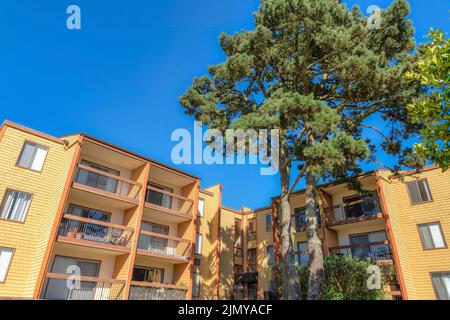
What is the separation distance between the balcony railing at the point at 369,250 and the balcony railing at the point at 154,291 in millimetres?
10459

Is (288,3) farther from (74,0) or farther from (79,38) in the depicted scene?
(79,38)

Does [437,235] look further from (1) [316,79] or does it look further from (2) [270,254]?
(1) [316,79]

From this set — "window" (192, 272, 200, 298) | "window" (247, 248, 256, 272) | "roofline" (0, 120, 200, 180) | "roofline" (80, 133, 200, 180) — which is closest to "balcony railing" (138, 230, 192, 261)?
"window" (192, 272, 200, 298)

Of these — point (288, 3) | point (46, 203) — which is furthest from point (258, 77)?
point (46, 203)

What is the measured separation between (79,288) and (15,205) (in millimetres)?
5241

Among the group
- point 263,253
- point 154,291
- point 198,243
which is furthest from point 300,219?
point 154,291

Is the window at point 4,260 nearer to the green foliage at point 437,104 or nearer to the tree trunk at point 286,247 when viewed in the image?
the tree trunk at point 286,247

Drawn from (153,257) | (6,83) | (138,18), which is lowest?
(153,257)

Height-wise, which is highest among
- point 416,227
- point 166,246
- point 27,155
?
point 27,155

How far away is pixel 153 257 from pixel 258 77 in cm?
1220

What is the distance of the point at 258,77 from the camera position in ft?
54.3

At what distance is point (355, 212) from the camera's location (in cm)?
2084
